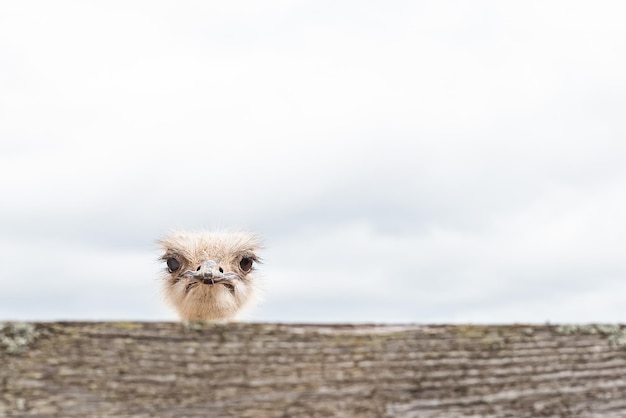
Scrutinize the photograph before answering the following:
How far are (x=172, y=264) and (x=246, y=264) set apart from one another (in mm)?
730

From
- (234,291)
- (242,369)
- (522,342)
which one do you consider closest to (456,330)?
(522,342)

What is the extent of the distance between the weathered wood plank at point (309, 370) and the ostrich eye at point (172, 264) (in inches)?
258

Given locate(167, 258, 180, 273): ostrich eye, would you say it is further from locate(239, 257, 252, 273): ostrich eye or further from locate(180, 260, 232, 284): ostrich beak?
locate(239, 257, 252, 273): ostrich eye

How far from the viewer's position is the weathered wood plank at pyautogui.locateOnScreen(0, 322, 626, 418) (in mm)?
1737

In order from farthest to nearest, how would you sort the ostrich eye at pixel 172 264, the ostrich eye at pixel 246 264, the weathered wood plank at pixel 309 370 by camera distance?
the ostrich eye at pixel 246 264, the ostrich eye at pixel 172 264, the weathered wood plank at pixel 309 370

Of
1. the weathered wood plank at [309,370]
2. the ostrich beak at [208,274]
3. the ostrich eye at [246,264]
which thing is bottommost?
the weathered wood plank at [309,370]

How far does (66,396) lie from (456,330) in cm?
74

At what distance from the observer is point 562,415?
1.90 metres

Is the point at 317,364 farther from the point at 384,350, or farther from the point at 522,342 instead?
the point at 522,342

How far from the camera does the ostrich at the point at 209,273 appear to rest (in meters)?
7.78

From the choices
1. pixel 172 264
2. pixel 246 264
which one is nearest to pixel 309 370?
pixel 172 264

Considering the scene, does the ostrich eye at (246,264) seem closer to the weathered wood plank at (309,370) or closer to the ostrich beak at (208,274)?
the ostrich beak at (208,274)

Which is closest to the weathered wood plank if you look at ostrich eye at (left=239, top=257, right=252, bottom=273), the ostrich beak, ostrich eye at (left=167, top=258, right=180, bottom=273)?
the ostrich beak

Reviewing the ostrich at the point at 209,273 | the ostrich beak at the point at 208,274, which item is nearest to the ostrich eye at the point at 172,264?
the ostrich at the point at 209,273
